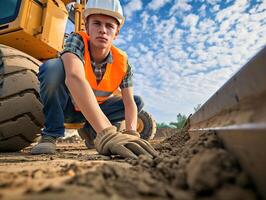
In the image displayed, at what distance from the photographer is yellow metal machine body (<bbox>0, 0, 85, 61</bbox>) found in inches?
131

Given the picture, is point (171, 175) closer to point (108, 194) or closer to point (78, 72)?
point (108, 194)

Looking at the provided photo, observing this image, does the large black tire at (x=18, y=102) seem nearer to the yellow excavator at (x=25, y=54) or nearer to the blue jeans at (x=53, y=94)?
the yellow excavator at (x=25, y=54)

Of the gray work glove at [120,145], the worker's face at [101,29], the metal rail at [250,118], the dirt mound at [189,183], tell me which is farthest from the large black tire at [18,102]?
the metal rail at [250,118]

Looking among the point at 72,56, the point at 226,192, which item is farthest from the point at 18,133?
the point at 226,192

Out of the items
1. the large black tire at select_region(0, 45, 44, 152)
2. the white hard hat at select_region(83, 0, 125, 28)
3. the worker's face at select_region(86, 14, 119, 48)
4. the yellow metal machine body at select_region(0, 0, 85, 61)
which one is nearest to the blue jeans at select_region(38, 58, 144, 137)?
the large black tire at select_region(0, 45, 44, 152)

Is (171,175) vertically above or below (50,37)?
below

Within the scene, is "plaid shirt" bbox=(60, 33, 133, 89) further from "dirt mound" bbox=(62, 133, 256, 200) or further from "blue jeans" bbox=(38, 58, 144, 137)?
"dirt mound" bbox=(62, 133, 256, 200)

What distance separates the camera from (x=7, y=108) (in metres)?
2.56

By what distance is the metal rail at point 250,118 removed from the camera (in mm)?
673

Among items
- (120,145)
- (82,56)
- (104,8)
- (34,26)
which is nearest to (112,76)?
(82,56)

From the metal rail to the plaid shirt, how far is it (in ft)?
5.24

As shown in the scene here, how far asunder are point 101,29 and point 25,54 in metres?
0.95

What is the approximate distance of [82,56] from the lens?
2.50 metres

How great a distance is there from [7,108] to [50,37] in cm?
140
